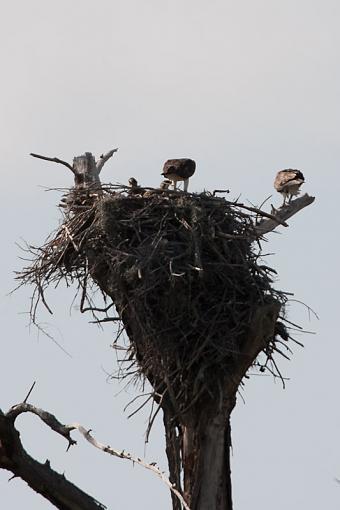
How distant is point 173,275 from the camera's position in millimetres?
12727

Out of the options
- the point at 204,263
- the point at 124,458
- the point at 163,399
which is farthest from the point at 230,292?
the point at 124,458

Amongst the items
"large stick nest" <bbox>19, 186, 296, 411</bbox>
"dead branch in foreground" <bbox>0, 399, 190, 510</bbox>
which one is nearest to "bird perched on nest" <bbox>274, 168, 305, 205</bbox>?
"large stick nest" <bbox>19, 186, 296, 411</bbox>

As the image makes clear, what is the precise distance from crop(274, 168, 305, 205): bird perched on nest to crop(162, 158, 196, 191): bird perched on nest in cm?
130

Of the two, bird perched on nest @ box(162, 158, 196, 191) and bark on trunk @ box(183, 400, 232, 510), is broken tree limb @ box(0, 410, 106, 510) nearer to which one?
bark on trunk @ box(183, 400, 232, 510)

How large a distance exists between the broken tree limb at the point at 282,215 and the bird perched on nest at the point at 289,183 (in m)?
3.62

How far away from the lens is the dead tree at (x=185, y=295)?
1212cm

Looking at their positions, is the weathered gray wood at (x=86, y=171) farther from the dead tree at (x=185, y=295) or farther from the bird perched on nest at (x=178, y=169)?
the bird perched on nest at (x=178, y=169)

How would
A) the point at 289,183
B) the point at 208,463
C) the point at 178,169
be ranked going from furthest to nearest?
the point at 289,183, the point at 178,169, the point at 208,463

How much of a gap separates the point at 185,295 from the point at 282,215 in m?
Answer: 2.24

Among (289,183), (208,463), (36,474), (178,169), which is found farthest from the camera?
(289,183)

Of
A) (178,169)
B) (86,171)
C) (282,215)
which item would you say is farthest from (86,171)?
(178,169)

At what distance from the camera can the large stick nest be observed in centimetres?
1252

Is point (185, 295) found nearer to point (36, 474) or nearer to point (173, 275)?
point (173, 275)

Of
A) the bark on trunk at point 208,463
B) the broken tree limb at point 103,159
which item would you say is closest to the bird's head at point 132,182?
the broken tree limb at point 103,159
